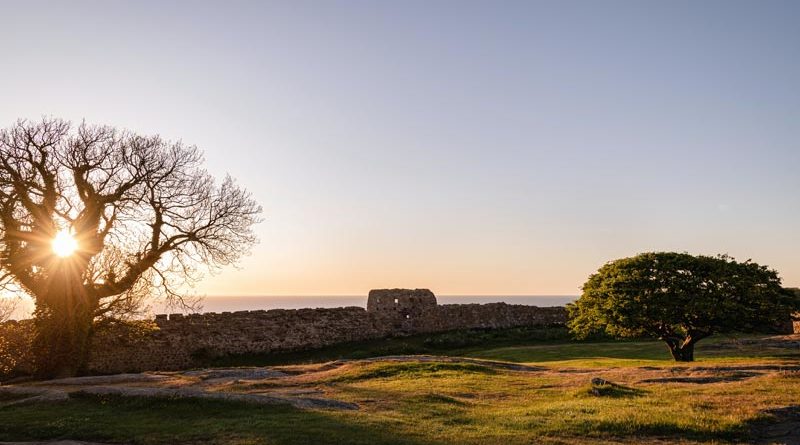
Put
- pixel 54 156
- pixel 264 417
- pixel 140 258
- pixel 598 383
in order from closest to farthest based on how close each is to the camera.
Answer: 1. pixel 264 417
2. pixel 598 383
3. pixel 54 156
4. pixel 140 258

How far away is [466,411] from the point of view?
14.4 metres

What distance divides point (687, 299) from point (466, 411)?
13915 millimetres

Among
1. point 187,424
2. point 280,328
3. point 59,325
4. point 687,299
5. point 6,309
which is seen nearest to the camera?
A: point 187,424

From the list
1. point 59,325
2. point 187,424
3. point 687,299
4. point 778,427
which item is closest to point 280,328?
point 59,325

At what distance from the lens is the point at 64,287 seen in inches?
1009

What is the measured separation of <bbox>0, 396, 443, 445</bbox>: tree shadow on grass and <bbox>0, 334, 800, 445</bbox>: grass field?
28mm

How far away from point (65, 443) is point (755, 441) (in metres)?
12.7

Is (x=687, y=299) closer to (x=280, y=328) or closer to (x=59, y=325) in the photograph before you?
(x=280, y=328)

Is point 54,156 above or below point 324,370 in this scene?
above

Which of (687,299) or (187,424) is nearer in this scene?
(187,424)

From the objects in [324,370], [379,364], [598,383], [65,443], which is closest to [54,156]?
[324,370]

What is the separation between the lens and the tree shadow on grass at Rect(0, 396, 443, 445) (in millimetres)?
11336

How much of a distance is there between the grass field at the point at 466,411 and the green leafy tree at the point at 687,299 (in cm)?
234

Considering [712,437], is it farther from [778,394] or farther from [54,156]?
[54,156]
